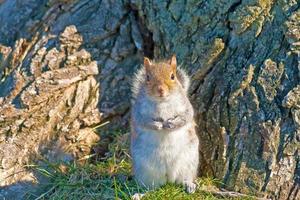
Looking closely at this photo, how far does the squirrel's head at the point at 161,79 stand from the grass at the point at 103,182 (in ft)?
1.95

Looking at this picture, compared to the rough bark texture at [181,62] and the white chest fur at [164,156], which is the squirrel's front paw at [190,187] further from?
the rough bark texture at [181,62]

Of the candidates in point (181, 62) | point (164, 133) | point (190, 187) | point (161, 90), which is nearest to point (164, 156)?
point (164, 133)

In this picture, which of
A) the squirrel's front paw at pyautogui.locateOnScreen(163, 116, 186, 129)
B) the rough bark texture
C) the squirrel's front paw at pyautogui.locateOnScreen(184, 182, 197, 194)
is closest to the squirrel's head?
the squirrel's front paw at pyautogui.locateOnScreen(163, 116, 186, 129)

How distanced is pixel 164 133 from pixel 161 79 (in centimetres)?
32

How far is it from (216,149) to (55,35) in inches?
57.9

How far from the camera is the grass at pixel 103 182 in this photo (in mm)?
4191

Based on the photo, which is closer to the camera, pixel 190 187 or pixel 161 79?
pixel 161 79

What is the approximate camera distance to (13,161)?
4660 millimetres

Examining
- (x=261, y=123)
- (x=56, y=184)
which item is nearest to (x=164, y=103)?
(x=261, y=123)

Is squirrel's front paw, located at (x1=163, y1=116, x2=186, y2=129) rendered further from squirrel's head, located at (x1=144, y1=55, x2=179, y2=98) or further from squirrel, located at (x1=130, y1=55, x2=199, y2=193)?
squirrel's head, located at (x1=144, y1=55, x2=179, y2=98)

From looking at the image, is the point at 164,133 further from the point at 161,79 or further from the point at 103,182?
the point at 103,182

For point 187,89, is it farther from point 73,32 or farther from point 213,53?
point 73,32

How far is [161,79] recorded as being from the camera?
13.4 feet

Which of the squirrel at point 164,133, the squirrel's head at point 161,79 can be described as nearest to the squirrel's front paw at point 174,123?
the squirrel at point 164,133
